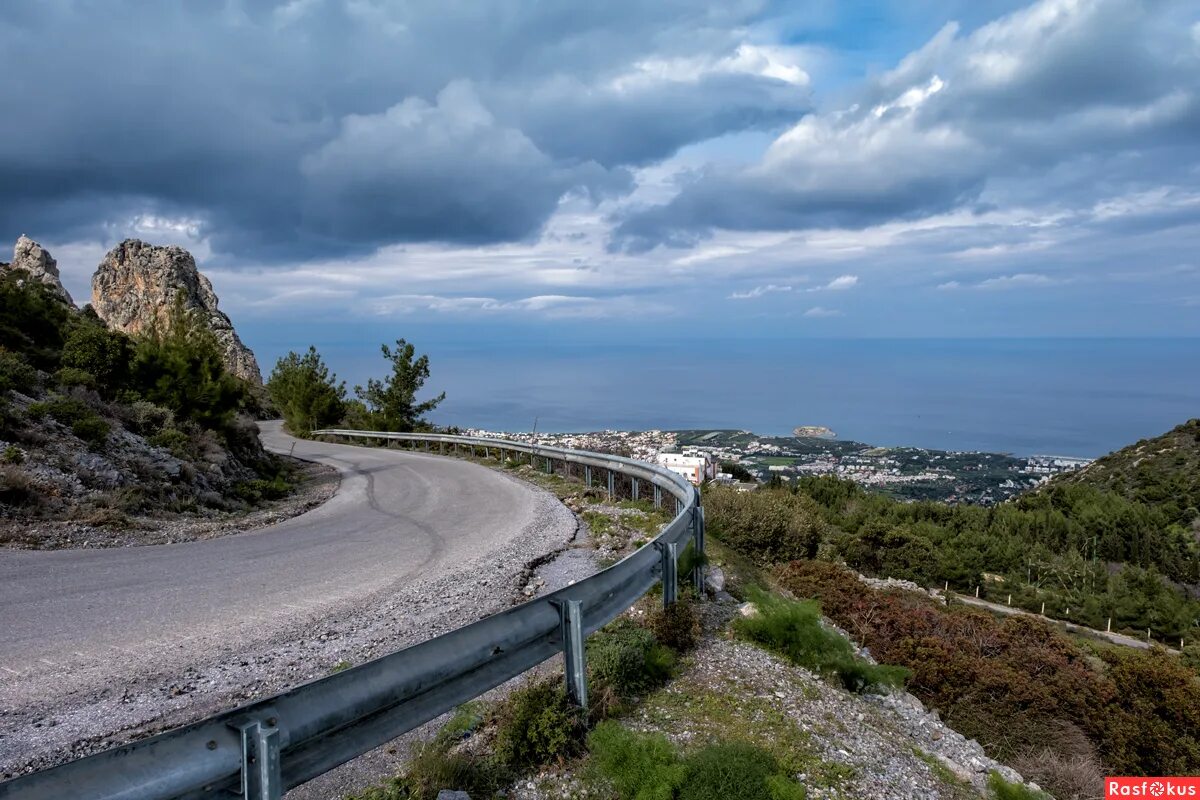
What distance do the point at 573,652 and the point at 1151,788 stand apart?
4.70 meters

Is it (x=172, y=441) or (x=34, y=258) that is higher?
(x=34, y=258)

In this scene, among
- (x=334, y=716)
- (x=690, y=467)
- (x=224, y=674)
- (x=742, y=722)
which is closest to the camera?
(x=334, y=716)

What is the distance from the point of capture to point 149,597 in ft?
22.4

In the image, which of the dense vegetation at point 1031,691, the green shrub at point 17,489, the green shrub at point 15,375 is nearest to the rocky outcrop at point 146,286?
the green shrub at point 15,375

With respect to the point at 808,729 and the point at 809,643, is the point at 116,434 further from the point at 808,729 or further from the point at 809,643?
the point at 808,729

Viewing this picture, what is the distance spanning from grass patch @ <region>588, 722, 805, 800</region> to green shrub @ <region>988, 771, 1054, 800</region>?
1770 millimetres

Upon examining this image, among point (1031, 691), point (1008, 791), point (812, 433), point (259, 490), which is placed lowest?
point (812, 433)

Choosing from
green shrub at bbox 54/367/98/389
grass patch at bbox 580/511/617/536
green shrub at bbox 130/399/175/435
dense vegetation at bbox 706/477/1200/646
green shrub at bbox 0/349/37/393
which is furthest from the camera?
green shrub at bbox 130/399/175/435

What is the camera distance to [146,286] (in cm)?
6294

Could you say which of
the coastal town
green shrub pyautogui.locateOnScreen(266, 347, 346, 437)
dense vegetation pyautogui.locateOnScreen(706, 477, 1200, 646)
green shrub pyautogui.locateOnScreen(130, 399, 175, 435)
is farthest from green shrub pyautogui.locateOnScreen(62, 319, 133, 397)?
the coastal town

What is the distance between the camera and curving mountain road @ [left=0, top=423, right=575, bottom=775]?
454 centimetres

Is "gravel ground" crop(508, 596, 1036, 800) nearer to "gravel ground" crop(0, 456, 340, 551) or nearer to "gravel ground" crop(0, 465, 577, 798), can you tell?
"gravel ground" crop(0, 465, 577, 798)

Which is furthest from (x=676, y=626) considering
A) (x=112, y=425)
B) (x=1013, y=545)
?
(x=1013, y=545)

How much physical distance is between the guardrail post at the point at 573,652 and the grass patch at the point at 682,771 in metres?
0.31
